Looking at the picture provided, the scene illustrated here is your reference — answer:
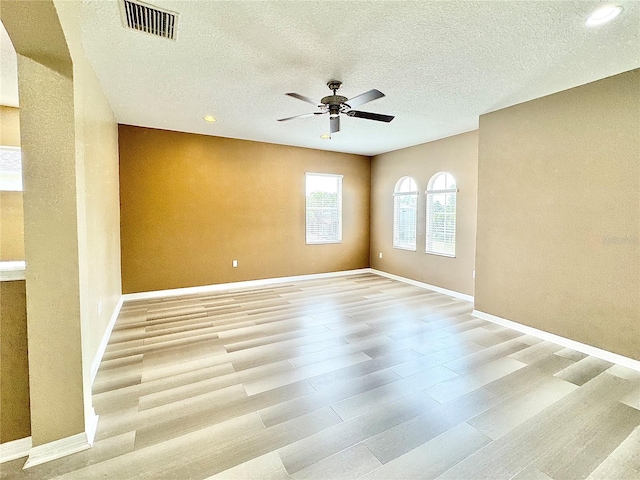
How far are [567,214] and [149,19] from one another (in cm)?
419

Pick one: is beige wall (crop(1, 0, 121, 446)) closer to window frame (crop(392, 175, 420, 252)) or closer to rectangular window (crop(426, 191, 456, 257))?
rectangular window (crop(426, 191, 456, 257))

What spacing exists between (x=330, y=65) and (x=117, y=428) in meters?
3.23

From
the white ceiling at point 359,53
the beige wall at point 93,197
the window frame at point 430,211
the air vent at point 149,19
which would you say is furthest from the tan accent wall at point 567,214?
the beige wall at point 93,197

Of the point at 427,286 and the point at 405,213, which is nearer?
the point at 427,286

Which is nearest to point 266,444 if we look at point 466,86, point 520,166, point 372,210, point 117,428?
point 117,428

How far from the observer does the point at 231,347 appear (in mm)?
3096

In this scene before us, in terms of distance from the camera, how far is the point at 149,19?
81.7 inches

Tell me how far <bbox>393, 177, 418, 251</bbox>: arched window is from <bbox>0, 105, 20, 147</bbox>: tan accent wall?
6.23 meters

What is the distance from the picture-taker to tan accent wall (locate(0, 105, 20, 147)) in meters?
3.95

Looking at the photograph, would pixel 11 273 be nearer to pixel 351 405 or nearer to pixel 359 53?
pixel 351 405

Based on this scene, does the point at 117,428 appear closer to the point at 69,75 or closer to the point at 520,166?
the point at 69,75

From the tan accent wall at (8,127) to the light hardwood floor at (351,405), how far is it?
2876 millimetres

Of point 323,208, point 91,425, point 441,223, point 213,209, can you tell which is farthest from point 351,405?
point 323,208

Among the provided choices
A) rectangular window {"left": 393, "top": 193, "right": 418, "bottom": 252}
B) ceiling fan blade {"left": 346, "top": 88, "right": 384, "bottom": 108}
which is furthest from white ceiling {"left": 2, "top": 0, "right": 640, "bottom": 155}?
rectangular window {"left": 393, "top": 193, "right": 418, "bottom": 252}
